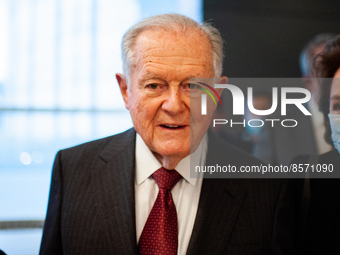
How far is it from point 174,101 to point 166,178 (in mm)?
317

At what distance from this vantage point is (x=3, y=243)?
1.97 meters

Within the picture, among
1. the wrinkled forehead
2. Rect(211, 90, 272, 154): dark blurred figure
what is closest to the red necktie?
the wrinkled forehead

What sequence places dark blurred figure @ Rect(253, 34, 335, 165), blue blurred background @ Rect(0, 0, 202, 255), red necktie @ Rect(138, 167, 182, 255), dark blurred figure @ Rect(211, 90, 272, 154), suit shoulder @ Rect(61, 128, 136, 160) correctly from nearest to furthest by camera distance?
red necktie @ Rect(138, 167, 182, 255)
suit shoulder @ Rect(61, 128, 136, 160)
dark blurred figure @ Rect(253, 34, 335, 165)
dark blurred figure @ Rect(211, 90, 272, 154)
blue blurred background @ Rect(0, 0, 202, 255)

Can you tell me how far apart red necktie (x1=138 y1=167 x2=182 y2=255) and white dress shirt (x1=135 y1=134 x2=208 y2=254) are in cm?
4

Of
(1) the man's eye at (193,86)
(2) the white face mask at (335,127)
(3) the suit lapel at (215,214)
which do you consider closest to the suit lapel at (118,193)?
(3) the suit lapel at (215,214)

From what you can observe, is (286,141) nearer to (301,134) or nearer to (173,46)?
(301,134)

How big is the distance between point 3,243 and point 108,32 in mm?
1732

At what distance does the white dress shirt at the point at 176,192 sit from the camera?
1.07 meters

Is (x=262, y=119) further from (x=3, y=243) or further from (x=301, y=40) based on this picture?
(x=3, y=243)

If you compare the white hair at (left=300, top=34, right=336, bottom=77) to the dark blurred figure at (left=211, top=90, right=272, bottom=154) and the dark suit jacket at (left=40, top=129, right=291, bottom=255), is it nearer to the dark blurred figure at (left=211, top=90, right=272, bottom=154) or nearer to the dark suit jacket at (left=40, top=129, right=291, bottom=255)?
the dark blurred figure at (left=211, top=90, right=272, bottom=154)

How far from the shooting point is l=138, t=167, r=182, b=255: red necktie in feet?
3.28

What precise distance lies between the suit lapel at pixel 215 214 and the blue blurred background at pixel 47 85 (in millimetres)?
1179

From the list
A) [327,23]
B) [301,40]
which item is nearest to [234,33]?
[301,40]

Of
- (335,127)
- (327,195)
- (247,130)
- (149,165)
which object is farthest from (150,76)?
(247,130)
